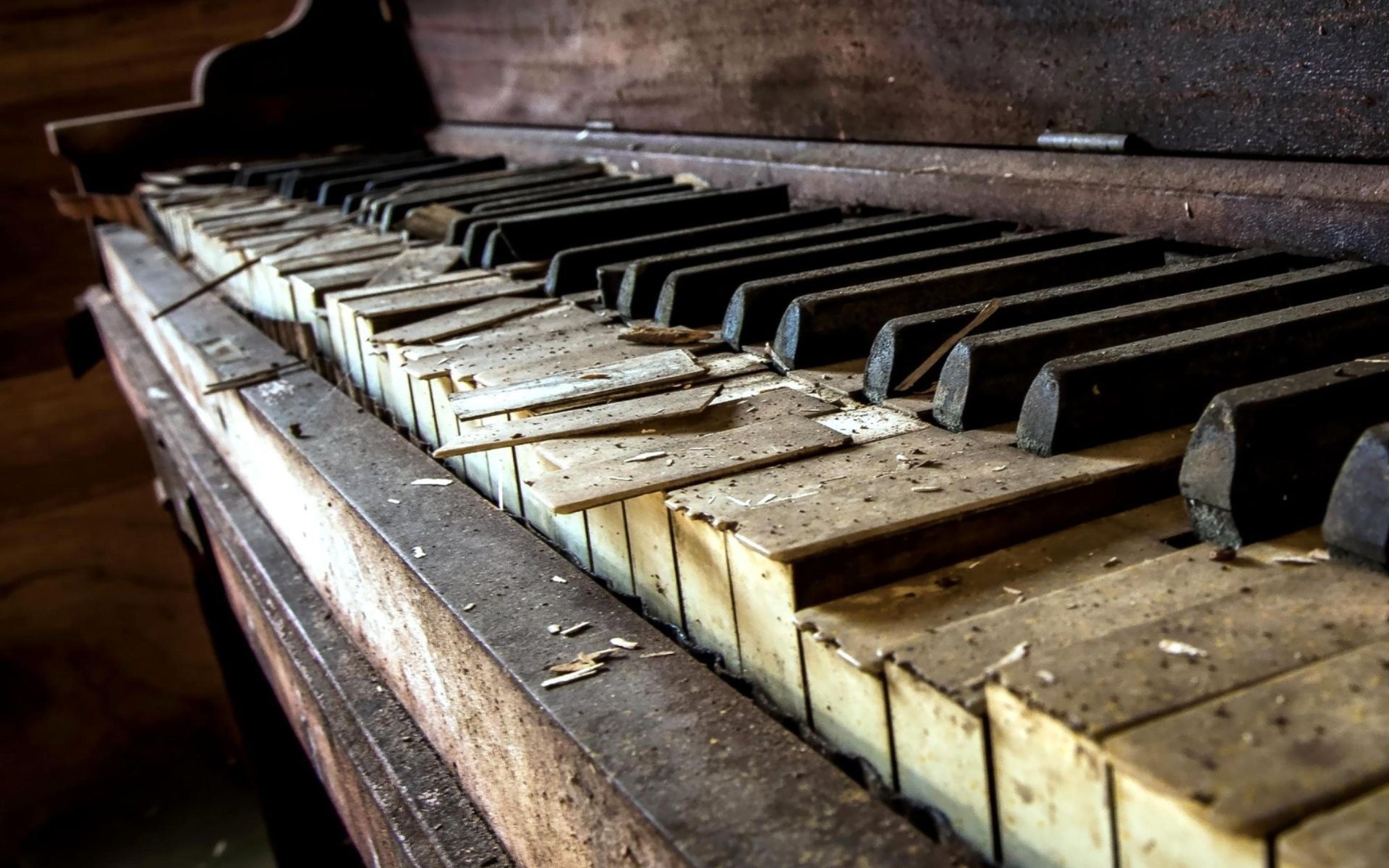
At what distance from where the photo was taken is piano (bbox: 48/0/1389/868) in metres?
0.68

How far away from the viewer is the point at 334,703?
1.55 metres

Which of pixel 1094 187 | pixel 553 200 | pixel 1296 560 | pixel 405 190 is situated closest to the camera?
pixel 1296 560

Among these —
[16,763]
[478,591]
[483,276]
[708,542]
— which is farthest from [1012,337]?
[16,763]

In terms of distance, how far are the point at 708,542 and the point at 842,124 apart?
1.23 metres

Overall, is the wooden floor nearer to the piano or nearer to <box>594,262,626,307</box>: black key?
the piano

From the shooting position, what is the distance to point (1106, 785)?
23.7 inches

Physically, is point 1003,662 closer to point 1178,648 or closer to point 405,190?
point 1178,648

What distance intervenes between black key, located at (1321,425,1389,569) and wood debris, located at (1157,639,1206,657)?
0.44 ft

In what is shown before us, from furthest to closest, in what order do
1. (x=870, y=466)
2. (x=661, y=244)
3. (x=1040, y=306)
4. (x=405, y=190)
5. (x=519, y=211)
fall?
Result: 1. (x=405, y=190)
2. (x=519, y=211)
3. (x=661, y=244)
4. (x=1040, y=306)
5. (x=870, y=466)

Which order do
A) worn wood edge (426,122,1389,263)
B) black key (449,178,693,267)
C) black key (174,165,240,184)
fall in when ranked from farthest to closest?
black key (174,165,240,184) < black key (449,178,693,267) < worn wood edge (426,122,1389,263)

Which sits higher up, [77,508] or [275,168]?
[275,168]

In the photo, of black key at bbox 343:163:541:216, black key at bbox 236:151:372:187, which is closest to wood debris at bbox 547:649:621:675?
black key at bbox 343:163:541:216

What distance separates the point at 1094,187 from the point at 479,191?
56.2 inches

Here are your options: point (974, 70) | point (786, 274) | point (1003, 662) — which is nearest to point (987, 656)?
point (1003, 662)
